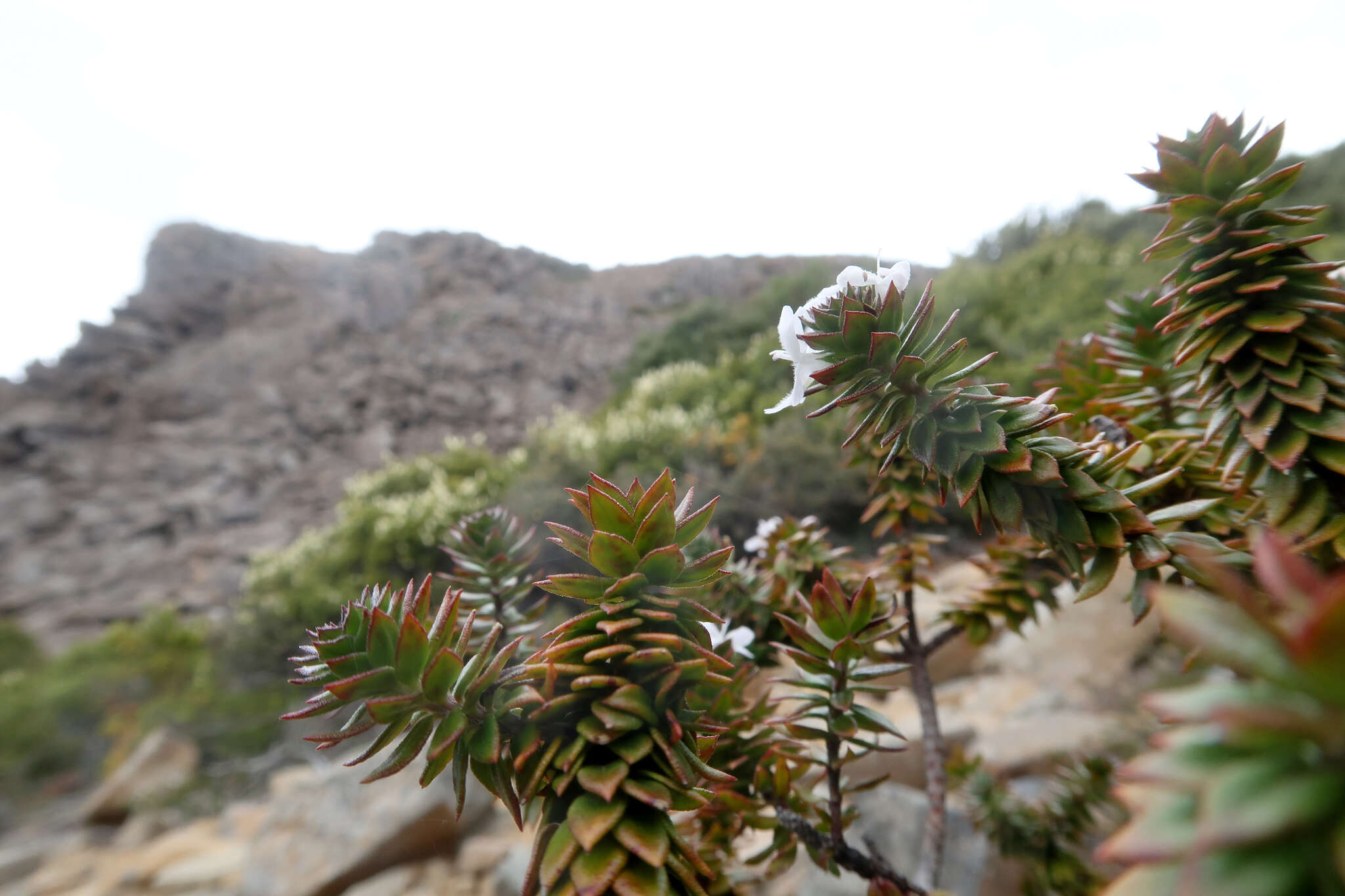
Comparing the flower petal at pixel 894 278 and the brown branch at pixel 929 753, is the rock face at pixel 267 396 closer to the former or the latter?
the brown branch at pixel 929 753

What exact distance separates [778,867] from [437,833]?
2.36 meters

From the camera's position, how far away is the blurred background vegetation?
13.2 ft

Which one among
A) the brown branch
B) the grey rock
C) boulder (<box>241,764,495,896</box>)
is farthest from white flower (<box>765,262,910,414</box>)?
boulder (<box>241,764,495,896</box>)

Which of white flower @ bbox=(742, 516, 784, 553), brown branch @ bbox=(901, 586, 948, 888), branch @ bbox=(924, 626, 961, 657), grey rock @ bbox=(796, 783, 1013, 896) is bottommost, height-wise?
grey rock @ bbox=(796, 783, 1013, 896)

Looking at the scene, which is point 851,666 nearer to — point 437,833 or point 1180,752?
point 1180,752

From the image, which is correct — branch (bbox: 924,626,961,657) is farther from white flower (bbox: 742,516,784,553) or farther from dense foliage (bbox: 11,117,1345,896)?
white flower (bbox: 742,516,784,553)

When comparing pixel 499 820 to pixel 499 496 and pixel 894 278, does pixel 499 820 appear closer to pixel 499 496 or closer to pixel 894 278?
pixel 499 496

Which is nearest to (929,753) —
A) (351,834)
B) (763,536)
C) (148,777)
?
(763,536)

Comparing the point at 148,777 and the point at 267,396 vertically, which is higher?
the point at 267,396

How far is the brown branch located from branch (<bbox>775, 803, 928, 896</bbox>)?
0.47 ft

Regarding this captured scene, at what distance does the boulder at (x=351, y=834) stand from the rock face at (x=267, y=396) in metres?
6.88

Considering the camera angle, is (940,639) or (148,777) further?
(148,777)

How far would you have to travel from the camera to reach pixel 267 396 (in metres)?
11.4

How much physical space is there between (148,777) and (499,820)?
13.1 ft
